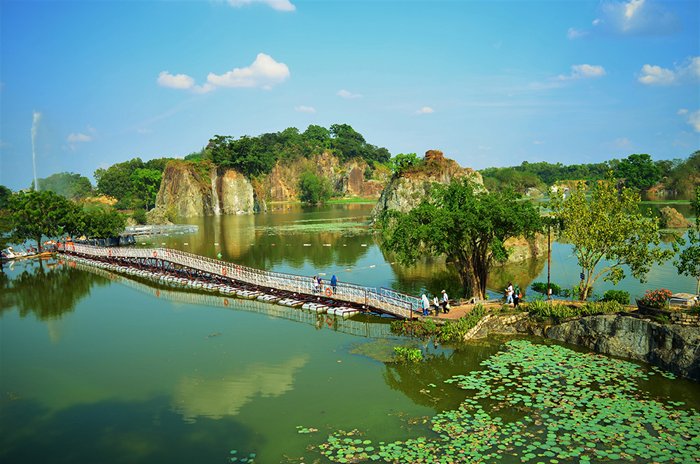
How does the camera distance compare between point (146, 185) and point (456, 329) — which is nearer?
point (456, 329)

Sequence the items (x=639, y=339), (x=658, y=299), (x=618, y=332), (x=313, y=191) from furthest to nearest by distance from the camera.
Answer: (x=313, y=191) < (x=618, y=332) < (x=639, y=339) < (x=658, y=299)

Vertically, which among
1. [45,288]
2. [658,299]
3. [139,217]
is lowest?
[45,288]

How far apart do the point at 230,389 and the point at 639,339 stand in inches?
806

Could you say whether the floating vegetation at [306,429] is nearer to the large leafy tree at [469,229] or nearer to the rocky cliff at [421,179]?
the large leafy tree at [469,229]

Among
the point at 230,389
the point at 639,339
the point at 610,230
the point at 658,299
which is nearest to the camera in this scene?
the point at 230,389

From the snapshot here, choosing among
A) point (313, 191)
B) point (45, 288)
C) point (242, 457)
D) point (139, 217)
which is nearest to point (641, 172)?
point (313, 191)

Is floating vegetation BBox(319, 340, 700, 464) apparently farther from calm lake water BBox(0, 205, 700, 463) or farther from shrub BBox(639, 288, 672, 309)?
shrub BBox(639, 288, 672, 309)

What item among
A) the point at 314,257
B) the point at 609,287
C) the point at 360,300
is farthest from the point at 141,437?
the point at 314,257

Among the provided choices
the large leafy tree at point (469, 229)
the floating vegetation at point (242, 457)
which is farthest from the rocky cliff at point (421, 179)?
the floating vegetation at point (242, 457)

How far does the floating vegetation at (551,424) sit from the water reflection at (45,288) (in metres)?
32.7

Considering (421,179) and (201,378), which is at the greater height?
(421,179)

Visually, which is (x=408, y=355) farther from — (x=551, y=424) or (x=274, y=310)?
(x=274, y=310)

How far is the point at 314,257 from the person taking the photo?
6362cm

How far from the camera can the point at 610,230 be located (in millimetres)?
33312
